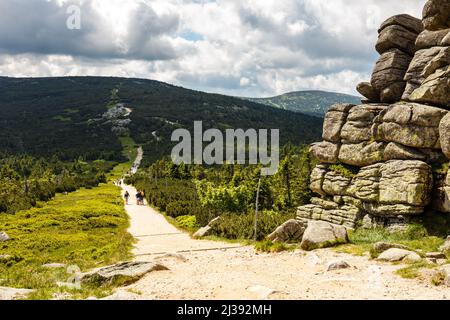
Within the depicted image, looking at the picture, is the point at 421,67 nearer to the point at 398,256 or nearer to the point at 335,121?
the point at 335,121

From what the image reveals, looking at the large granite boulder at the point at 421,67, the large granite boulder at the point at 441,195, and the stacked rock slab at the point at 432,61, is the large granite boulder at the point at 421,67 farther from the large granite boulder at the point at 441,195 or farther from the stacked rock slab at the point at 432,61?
the large granite boulder at the point at 441,195

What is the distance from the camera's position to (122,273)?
59.9 ft

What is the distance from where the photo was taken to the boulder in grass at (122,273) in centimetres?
1789

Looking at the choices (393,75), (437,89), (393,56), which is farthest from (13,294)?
(393,56)

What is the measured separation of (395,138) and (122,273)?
2001 centimetres

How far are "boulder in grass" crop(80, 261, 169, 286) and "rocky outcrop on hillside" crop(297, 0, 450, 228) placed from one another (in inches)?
638

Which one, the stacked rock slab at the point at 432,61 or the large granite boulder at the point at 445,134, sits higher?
the stacked rock slab at the point at 432,61

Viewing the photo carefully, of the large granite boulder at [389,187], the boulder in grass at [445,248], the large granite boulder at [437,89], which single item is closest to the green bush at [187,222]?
the large granite boulder at [389,187]

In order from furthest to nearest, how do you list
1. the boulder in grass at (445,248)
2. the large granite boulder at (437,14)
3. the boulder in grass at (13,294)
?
the large granite boulder at (437,14) < the boulder in grass at (445,248) < the boulder in grass at (13,294)

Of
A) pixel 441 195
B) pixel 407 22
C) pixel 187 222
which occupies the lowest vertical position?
pixel 187 222

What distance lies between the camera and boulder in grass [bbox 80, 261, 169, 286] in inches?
704

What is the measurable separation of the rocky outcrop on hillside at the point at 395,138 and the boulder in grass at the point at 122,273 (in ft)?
53.2
